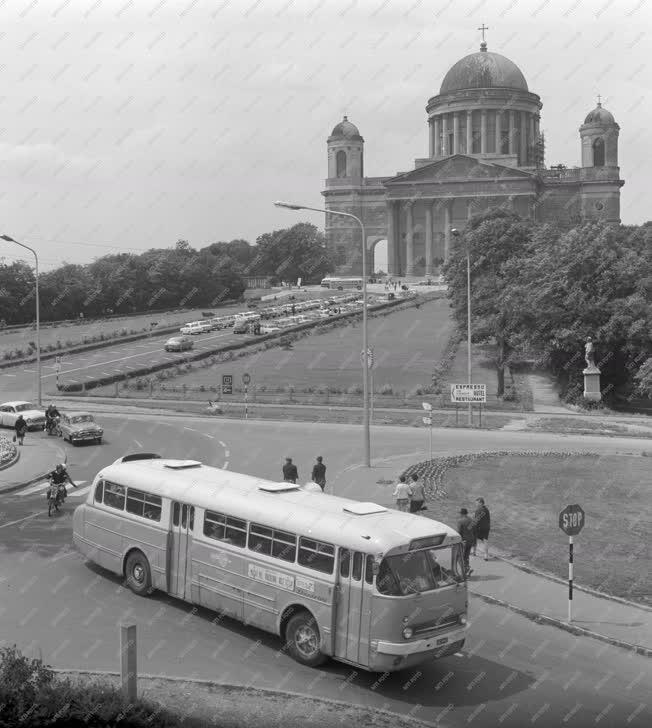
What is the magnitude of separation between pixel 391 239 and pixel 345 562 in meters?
144

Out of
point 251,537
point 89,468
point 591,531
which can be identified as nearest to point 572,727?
point 251,537

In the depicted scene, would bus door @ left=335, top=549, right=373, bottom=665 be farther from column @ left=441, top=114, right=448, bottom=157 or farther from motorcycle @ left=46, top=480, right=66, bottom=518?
column @ left=441, top=114, right=448, bottom=157

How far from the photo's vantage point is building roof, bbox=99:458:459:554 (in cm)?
1288

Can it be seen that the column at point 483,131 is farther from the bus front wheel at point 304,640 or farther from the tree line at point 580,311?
the bus front wheel at point 304,640

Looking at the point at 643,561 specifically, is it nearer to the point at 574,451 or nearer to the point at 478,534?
the point at 478,534

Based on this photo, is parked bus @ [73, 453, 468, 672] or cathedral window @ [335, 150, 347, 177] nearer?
parked bus @ [73, 453, 468, 672]

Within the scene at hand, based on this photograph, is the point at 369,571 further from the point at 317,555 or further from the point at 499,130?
the point at 499,130

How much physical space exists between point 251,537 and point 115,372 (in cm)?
4753

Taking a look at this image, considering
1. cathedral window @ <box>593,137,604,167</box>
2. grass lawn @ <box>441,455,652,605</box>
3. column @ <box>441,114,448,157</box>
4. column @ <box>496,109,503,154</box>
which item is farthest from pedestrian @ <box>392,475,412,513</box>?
column @ <box>441,114,448,157</box>

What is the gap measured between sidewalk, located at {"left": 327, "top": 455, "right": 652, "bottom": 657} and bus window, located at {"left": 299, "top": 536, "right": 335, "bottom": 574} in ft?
13.8

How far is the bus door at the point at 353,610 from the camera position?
1242 cm

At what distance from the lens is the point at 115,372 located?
197 ft

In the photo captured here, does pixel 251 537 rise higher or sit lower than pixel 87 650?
higher

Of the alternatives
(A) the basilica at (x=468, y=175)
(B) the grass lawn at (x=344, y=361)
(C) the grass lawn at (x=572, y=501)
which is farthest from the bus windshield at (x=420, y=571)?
(A) the basilica at (x=468, y=175)
